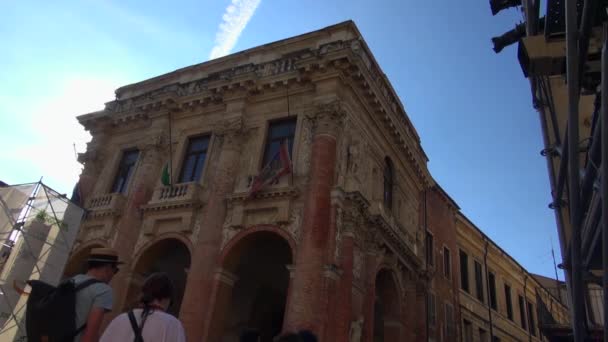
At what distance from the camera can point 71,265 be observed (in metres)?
19.1

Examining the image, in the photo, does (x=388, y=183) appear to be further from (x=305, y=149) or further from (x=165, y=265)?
(x=165, y=265)

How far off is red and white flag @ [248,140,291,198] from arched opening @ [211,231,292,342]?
1837mm

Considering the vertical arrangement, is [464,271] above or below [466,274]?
above

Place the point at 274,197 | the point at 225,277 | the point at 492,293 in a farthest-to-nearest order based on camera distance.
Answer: the point at 492,293 → the point at 274,197 → the point at 225,277

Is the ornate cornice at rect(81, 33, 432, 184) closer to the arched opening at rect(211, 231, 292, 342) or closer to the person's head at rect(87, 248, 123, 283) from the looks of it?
the arched opening at rect(211, 231, 292, 342)

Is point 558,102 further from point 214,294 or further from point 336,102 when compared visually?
point 214,294

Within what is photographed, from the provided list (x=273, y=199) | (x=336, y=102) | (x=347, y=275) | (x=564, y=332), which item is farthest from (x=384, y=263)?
(x=564, y=332)

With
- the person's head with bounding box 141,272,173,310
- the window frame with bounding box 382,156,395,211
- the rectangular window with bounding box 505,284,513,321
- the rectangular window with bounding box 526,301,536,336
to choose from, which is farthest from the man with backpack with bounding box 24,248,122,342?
the rectangular window with bounding box 526,301,536,336

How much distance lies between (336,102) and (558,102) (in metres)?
9.95

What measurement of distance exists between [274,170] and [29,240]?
9068mm

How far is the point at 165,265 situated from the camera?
1881cm

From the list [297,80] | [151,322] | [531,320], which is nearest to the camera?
[151,322]

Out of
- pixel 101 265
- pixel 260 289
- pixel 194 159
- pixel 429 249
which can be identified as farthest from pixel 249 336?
pixel 429 249

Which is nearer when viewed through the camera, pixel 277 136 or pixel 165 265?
pixel 277 136
